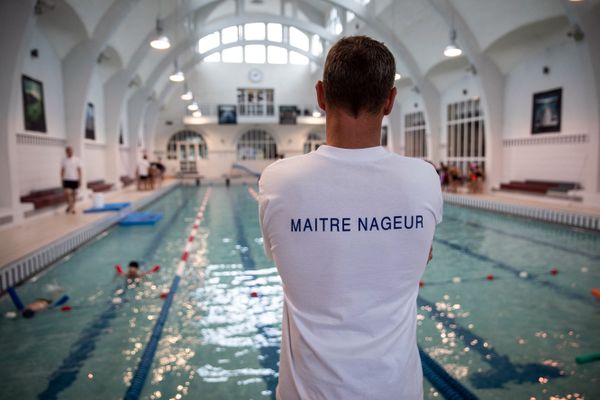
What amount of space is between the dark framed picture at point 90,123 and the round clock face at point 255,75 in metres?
15.1

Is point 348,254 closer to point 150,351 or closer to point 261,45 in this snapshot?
point 150,351

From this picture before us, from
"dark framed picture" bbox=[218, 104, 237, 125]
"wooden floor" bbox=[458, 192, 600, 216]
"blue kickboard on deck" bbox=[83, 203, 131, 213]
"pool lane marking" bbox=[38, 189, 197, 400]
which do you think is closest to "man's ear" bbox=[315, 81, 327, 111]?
"pool lane marking" bbox=[38, 189, 197, 400]

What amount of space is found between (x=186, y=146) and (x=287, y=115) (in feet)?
22.9

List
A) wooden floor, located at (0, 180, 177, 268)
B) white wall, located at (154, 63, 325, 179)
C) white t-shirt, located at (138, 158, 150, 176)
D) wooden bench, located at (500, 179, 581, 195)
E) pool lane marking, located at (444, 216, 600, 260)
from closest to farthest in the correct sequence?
wooden floor, located at (0, 180, 177, 268) < pool lane marking, located at (444, 216, 600, 260) < wooden bench, located at (500, 179, 581, 195) < white t-shirt, located at (138, 158, 150, 176) < white wall, located at (154, 63, 325, 179)

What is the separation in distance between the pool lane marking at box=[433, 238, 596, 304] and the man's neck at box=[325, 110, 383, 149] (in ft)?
15.5

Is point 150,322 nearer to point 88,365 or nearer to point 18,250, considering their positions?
point 88,365

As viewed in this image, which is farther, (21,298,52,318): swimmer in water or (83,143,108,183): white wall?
(83,143,108,183): white wall

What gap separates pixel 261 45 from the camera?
26.8 meters

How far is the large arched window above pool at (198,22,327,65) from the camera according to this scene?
2666 centimetres

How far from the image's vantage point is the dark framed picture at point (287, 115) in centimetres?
2700

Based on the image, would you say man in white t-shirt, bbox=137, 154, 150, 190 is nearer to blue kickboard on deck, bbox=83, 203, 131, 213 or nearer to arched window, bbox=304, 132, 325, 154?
blue kickboard on deck, bbox=83, 203, 131, 213

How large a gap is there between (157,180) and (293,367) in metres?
18.5

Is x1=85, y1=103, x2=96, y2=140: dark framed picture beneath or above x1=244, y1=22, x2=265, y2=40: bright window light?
beneath

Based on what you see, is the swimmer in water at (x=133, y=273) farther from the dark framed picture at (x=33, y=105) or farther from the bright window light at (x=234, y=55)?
the bright window light at (x=234, y=55)
